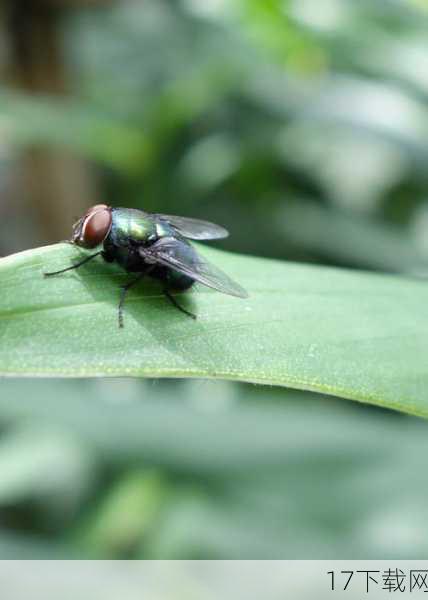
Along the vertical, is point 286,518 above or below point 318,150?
below

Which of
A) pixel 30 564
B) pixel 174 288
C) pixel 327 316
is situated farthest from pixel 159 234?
pixel 30 564

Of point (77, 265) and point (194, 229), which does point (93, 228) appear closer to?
point (77, 265)

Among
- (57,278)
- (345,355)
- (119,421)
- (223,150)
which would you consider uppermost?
(223,150)

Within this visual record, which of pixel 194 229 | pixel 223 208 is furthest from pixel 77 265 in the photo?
→ pixel 223 208

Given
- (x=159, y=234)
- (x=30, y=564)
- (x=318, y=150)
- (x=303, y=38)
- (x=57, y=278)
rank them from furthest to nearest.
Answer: (x=318, y=150) → (x=303, y=38) → (x=30, y=564) → (x=159, y=234) → (x=57, y=278)

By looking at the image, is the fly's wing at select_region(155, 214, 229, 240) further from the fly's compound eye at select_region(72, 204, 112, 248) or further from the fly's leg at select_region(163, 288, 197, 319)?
the fly's leg at select_region(163, 288, 197, 319)

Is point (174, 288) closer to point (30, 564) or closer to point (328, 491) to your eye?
point (30, 564)
